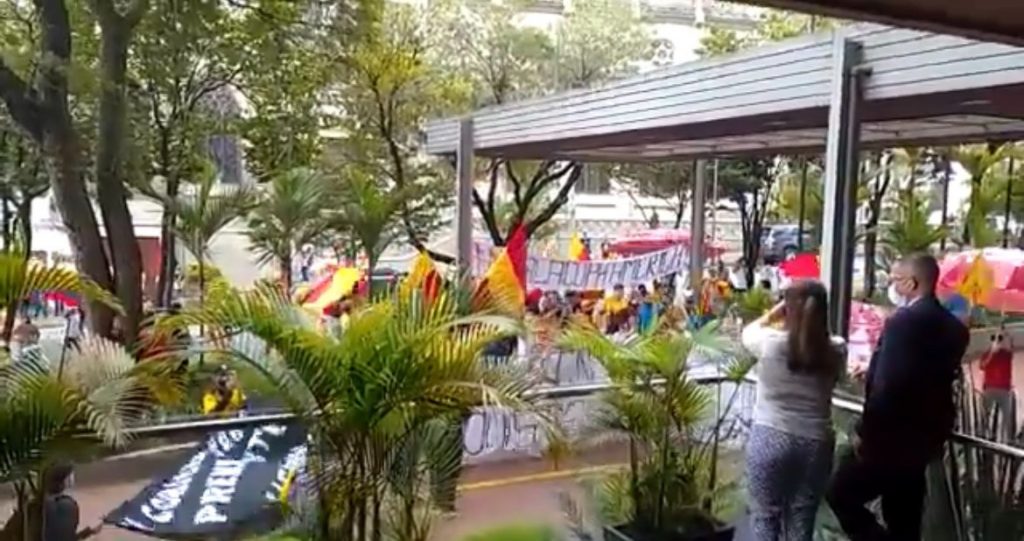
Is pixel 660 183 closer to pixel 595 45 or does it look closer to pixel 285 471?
pixel 595 45

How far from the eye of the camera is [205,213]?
8336 millimetres

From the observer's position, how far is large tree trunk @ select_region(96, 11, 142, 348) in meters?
8.41

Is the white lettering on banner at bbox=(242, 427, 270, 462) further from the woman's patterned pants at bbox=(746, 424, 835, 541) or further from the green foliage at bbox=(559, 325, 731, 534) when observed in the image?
the woman's patterned pants at bbox=(746, 424, 835, 541)

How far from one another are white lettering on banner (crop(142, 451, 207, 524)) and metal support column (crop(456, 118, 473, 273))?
4823 mm

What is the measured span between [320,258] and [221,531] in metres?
10.2

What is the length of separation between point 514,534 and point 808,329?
3.37 ft

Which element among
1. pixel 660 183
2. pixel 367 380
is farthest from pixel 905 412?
pixel 660 183

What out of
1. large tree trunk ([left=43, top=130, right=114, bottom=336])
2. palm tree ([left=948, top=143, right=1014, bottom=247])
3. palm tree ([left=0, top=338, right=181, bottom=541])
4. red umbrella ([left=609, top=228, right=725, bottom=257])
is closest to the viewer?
palm tree ([left=0, top=338, right=181, bottom=541])

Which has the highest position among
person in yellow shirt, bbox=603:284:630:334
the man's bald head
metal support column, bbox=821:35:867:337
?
metal support column, bbox=821:35:867:337

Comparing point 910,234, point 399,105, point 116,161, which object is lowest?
point 910,234

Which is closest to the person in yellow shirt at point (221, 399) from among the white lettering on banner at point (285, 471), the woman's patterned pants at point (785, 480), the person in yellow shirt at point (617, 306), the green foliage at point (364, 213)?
the white lettering on banner at point (285, 471)

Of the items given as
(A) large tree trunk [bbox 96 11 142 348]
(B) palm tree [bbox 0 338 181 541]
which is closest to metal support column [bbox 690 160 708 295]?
(A) large tree trunk [bbox 96 11 142 348]

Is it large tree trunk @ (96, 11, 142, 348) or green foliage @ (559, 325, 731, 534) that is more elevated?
large tree trunk @ (96, 11, 142, 348)

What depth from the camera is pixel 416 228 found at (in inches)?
513
